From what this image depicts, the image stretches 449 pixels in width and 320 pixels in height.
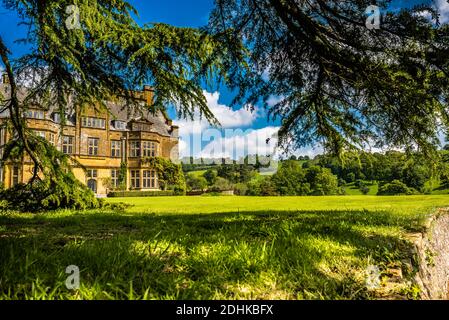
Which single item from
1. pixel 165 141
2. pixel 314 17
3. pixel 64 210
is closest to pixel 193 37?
pixel 314 17

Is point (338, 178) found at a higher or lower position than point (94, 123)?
lower

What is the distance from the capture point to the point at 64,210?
880cm

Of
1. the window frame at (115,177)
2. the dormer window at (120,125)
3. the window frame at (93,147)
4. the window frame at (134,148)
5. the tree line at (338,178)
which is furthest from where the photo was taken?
the dormer window at (120,125)

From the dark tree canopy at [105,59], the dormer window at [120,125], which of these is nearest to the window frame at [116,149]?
the dormer window at [120,125]

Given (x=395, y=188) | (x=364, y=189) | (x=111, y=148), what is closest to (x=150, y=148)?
(x=111, y=148)

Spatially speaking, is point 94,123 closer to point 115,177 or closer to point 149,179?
point 115,177

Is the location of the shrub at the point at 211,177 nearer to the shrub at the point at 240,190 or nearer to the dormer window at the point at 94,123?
the shrub at the point at 240,190

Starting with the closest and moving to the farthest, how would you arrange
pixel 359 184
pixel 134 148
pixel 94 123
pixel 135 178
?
1. pixel 94 123
2. pixel 135 178
3. pixel 134 148
4. pixel 359 184

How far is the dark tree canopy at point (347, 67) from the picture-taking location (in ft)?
15.8

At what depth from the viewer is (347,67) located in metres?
5.55

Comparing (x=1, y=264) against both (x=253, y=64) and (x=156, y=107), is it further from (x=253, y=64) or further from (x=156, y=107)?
(x=253, y=64)

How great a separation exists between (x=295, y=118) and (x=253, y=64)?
1791mm

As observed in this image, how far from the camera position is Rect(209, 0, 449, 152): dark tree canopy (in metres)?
4.83

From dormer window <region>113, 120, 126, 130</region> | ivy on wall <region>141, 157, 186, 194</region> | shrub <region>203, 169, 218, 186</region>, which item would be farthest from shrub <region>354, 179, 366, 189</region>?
dormer window <region>113, 120, 126, 130</region>
